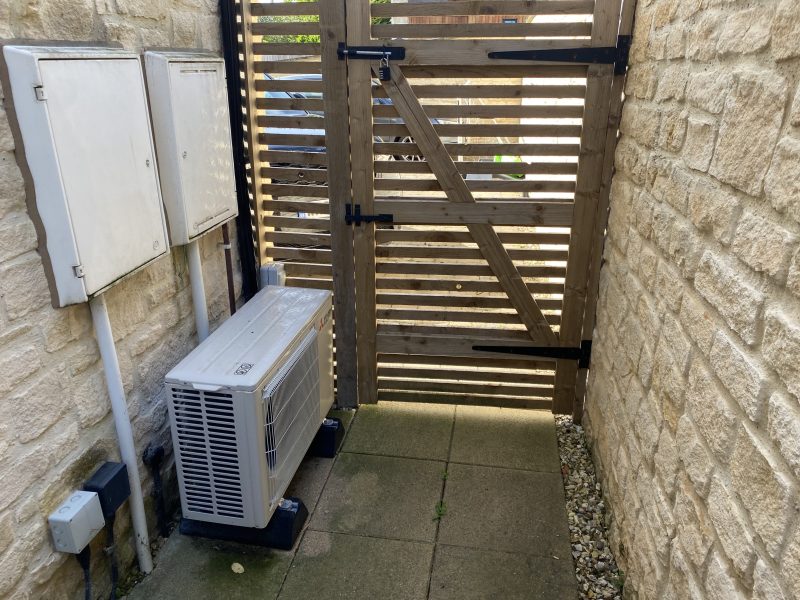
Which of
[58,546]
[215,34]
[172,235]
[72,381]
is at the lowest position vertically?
[58,546]

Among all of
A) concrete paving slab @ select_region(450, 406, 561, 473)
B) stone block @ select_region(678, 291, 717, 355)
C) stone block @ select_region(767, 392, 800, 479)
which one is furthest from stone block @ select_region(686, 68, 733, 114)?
concrete paving slab @ select_region(450, 406, 561, 473)

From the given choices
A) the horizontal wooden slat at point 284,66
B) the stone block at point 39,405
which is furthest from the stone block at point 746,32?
the stone block at point 39,405

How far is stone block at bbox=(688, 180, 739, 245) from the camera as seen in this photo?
5.72 feet

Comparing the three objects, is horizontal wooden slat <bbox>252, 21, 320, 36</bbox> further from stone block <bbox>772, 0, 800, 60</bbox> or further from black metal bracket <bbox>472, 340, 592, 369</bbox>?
stone block <bbox>772, 0, 800, 60</bbox>

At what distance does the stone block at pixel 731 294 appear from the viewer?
61.3 inches

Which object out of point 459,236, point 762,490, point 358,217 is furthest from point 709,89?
point 358,217

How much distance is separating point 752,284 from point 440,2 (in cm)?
232

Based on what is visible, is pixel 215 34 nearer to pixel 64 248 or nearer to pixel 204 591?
pixel 64 248

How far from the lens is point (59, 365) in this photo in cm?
217

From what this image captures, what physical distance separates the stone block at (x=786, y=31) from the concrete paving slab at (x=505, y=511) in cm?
231

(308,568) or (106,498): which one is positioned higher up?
(106,498)

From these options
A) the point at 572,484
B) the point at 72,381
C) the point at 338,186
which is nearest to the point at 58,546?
the point at 72,381

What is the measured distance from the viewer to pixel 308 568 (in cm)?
278

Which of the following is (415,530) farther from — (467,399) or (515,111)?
(515,111)
